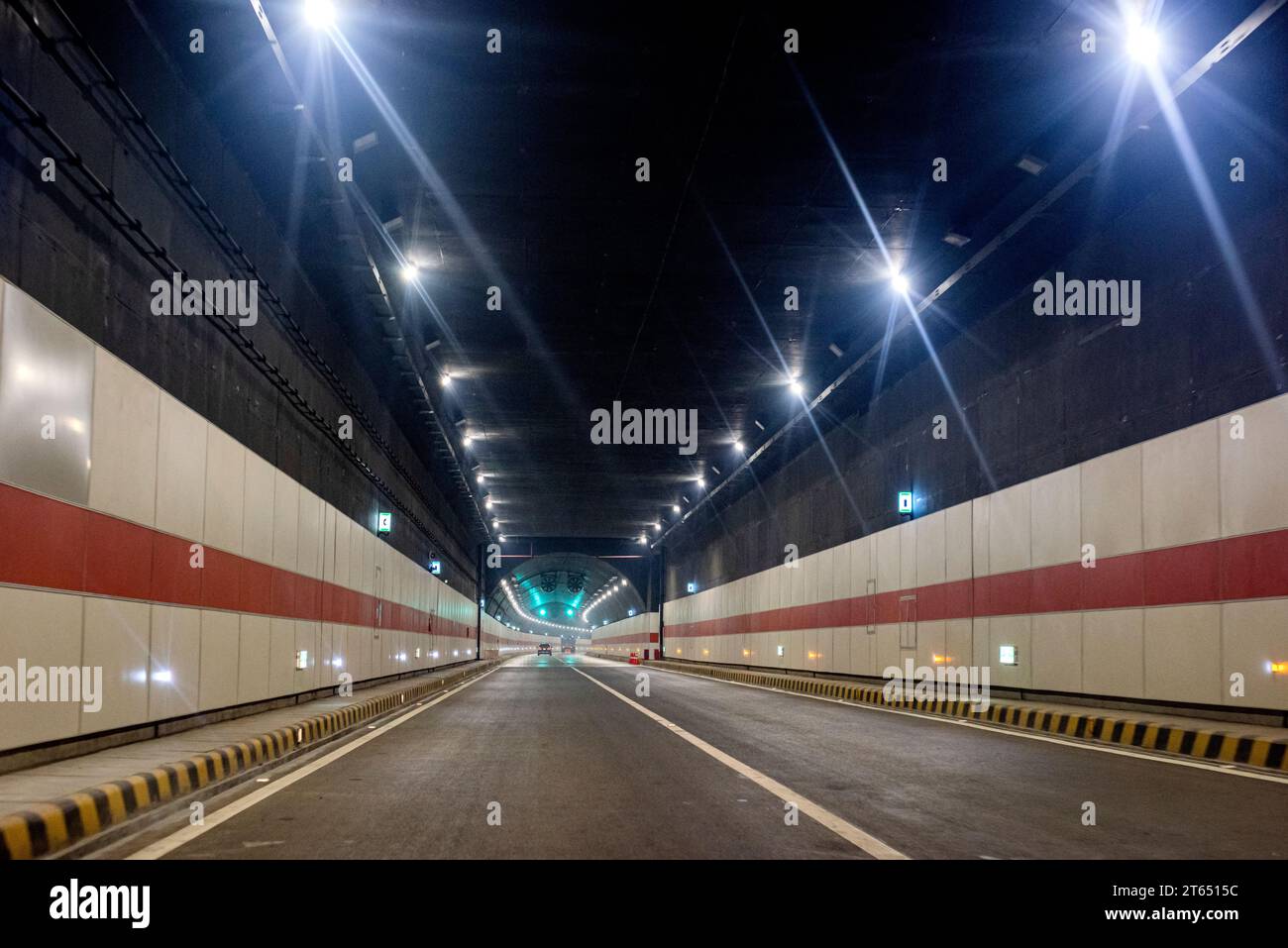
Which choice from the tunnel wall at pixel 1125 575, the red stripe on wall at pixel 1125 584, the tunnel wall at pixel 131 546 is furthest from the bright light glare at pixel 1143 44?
the tunnel wall at pixel 131 546

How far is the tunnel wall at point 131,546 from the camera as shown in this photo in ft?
26.6

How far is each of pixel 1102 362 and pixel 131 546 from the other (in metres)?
13.0

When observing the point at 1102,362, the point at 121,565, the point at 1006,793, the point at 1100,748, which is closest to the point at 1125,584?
the point at 1102,362

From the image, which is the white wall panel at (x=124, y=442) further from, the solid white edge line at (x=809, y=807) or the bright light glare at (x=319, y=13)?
the solid white edge line at (x=809, y=807)

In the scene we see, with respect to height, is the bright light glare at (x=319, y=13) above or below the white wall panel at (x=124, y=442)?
above

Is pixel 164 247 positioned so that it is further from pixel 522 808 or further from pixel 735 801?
pixel 735 801

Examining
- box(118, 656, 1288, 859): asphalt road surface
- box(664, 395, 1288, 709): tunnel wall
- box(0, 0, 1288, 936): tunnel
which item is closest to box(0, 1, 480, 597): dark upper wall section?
box(0, 0, 1288, 936): tunnel

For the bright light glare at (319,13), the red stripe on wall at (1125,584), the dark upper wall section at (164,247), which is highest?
the bright light glare at (319,13)

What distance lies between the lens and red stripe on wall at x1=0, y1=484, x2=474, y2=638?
26.5 ft

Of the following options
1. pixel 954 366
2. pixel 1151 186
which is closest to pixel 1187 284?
pixel 1151 186

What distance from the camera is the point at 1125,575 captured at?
15242 millimetres

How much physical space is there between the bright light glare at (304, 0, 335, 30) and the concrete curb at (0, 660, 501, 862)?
7.46 m

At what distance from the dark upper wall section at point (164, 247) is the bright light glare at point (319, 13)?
60.2 inches
